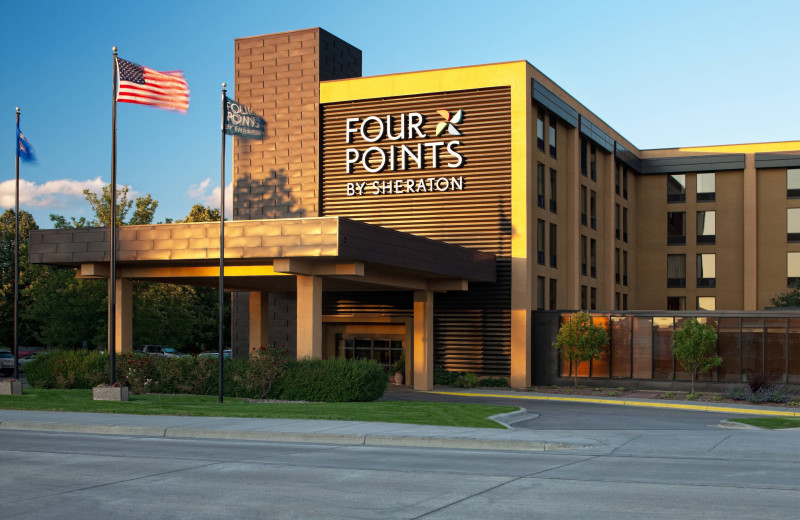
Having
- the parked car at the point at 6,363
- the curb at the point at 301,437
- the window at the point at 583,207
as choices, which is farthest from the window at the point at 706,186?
the curb at the point at 301,437

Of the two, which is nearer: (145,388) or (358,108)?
(145,388)

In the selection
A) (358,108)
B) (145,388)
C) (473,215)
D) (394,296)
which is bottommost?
(145,388)

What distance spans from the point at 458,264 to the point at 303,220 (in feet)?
32.3

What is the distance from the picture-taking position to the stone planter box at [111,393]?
28.0 m

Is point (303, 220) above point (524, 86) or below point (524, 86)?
below

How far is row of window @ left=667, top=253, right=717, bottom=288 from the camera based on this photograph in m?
61.0

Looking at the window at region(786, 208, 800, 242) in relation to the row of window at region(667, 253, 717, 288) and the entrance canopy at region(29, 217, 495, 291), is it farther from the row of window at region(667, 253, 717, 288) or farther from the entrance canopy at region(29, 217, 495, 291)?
the entrance canopy at region(29, 217, 495, 291)

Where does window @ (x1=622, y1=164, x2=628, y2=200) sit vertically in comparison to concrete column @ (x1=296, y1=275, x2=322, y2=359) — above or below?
above

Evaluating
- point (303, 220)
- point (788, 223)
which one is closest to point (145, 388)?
point (303, 220)

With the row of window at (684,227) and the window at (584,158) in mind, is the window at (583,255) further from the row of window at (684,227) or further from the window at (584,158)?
the row of window at (684,227)

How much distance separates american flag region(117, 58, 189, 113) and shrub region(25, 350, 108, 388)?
1073cm

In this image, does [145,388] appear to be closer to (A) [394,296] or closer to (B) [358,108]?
(A) [394,296]

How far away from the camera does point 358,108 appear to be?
44812 millimetres

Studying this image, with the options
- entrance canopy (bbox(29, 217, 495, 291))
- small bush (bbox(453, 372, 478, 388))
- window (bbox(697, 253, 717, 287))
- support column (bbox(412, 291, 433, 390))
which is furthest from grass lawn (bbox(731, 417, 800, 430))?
window (bbox(697, 253, 717, 287))
